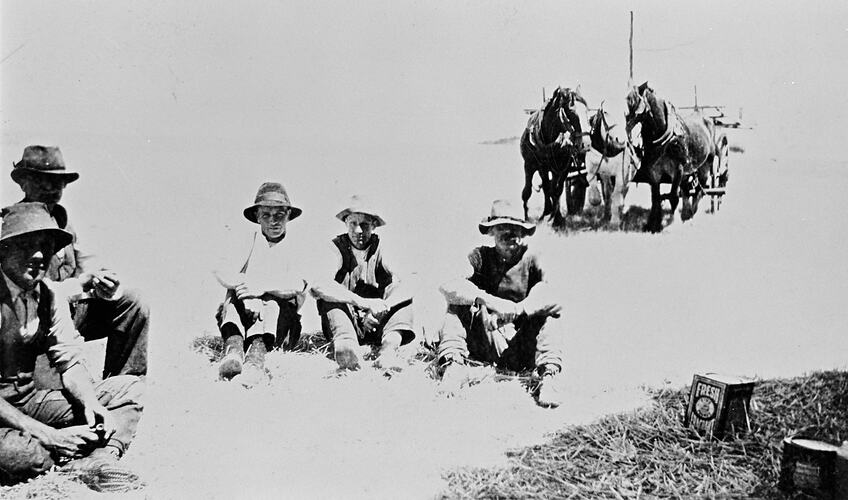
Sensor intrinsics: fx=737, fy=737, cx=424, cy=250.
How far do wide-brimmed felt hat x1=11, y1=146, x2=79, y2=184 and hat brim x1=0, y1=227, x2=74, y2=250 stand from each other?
499mm

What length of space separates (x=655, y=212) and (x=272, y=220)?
3301 mm

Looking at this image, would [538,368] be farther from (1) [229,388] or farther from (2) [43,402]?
(2) [43,402]

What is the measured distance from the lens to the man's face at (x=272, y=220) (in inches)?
227

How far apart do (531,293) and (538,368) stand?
1.85 feet

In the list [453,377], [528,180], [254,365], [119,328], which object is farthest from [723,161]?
[119,328]

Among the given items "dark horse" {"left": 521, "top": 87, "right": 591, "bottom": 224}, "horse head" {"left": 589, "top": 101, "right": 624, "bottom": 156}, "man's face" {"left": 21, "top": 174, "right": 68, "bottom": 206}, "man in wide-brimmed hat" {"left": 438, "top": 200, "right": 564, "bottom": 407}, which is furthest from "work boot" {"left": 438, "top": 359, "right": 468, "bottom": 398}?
"man's face" {"left": 21, "top": 174, "right": 68, "bottom": 206}

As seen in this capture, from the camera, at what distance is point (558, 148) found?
251 inches

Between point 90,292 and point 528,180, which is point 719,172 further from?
point 90,292

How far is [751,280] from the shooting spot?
19.2 feet

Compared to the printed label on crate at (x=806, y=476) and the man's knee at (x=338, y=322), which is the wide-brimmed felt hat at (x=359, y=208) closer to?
the man's knee at (x=338, y=322)

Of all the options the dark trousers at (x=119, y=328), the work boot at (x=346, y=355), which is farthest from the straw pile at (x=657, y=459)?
the dark trousers at (x=119, y=328)

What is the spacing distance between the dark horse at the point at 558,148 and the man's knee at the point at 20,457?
388 cm

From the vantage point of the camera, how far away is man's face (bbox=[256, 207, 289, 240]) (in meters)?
5.76

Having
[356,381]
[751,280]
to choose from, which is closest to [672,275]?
[751,280]
